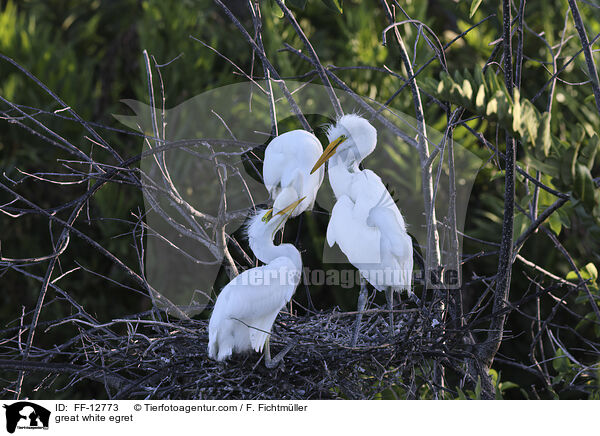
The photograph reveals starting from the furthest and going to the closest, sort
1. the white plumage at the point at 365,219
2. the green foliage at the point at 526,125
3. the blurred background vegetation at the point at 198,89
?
the blurred background vegetation at the point at 198,89
the white plumage at the point at 365,219
the green foliage at the point at 526,125

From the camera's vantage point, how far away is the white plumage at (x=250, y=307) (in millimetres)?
1410

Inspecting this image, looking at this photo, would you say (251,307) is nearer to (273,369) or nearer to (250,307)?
(250,307)

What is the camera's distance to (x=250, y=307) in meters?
1.44

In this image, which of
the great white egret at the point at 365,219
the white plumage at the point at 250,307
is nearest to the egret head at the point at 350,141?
the great white egret at the point at 365,219

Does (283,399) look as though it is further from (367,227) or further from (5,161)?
(5,161)

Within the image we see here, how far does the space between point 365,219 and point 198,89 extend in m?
2.31

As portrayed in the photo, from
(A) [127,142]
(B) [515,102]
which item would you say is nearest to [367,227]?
(B) [515,102]

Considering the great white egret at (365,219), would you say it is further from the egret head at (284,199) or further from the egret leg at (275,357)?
the egret leg at (275,357)

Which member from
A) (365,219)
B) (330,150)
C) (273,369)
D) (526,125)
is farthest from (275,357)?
(526,125)

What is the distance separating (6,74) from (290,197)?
282cm

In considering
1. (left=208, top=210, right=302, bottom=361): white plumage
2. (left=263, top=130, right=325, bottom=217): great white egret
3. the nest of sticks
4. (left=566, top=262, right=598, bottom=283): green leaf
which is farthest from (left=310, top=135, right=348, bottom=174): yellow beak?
(left=566, top=262, right=598, bottom=283): green leaf

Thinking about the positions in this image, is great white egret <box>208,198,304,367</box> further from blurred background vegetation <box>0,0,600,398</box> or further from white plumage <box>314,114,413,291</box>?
blurred background vegetation <box>0,0,600,398</box>

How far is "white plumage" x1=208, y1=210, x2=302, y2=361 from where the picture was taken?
4.63 feet

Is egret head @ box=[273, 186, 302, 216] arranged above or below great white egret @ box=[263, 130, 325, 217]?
below
